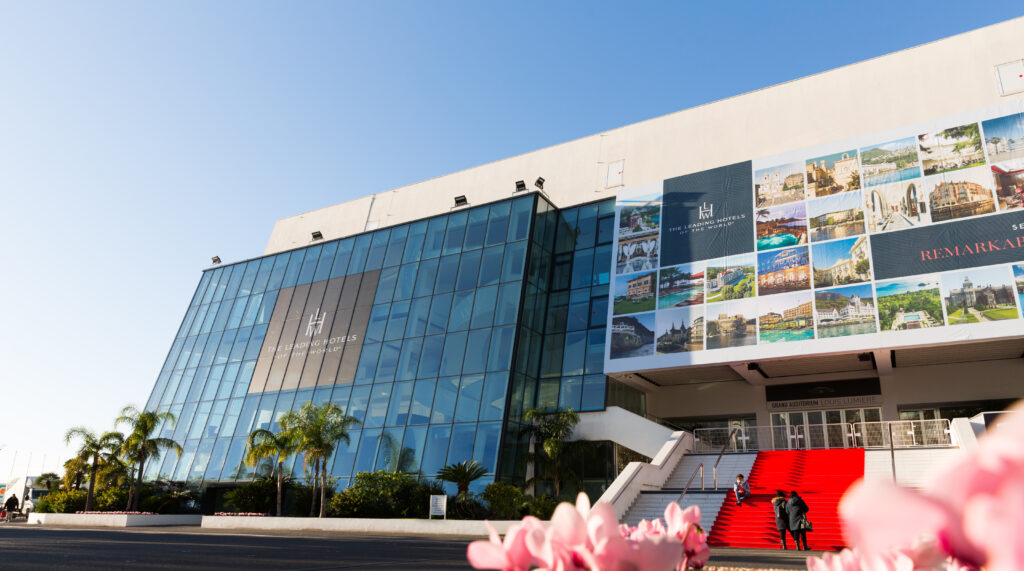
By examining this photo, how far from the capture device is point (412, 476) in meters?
24.6

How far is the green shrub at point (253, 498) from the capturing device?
26.6 m

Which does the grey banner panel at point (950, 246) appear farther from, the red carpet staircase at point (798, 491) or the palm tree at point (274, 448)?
the palm tree at point (274, 448)

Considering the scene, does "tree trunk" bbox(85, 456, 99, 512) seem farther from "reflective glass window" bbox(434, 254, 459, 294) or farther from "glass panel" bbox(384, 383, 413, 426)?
"reflective glass window" bbox(434, 254, 459, 294)

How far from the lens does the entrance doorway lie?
84.8 ft

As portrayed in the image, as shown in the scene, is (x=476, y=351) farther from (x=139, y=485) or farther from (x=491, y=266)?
(x=139, y=485)

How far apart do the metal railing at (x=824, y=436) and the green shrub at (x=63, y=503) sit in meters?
27.9

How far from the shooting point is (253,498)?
26.7m

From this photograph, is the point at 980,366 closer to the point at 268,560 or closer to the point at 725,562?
the point at 725,562

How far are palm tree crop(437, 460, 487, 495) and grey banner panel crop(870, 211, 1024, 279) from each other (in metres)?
16.4

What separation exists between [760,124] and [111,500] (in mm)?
35270

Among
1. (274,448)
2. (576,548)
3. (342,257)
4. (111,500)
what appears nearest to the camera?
(576,548)

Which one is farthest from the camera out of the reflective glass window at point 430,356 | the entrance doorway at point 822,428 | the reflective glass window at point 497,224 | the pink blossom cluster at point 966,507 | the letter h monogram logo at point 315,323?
the letter h monogram logo at point 315,323

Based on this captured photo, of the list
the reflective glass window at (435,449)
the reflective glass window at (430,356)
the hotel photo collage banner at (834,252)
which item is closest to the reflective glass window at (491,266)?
the reflective glass window at (430,356)

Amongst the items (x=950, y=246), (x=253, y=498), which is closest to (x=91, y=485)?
(x=253, y=498)
